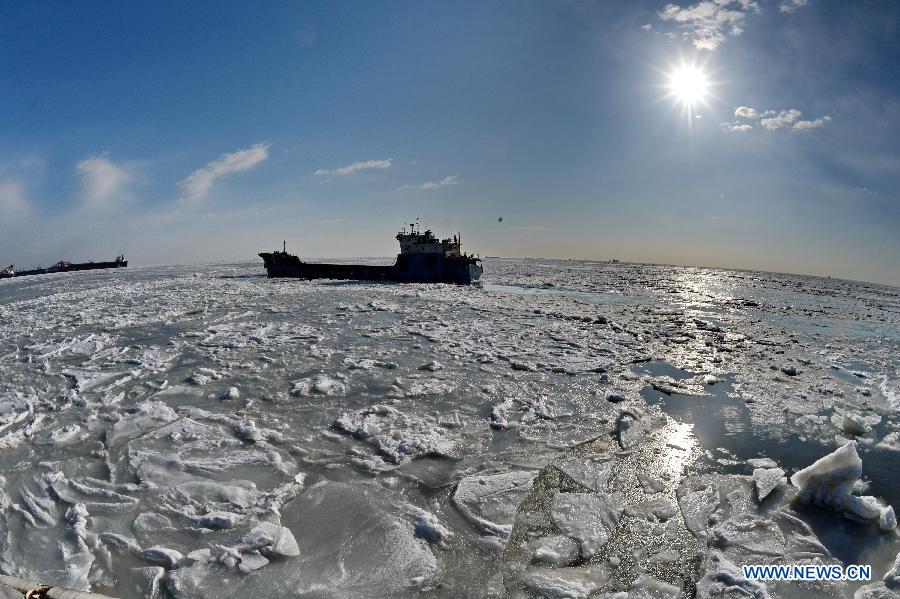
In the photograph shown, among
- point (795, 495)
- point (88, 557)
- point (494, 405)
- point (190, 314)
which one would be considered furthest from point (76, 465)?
point (190, 314)

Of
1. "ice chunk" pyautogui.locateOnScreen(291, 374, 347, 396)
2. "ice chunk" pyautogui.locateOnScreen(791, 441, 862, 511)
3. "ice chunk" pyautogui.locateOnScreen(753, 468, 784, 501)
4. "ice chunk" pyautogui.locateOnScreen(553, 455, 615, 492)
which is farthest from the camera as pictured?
"ice chunk" pyautogui.locateOnScreen(291, 374, 347, 396)

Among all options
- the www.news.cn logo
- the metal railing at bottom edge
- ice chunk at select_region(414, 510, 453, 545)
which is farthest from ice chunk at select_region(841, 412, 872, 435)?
the metal railing at bottom edge

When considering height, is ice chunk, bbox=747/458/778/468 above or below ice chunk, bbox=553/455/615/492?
below

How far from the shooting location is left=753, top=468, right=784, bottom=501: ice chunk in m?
4.12

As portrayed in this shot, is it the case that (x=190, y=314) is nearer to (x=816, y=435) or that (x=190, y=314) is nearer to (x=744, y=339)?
(x=816, y=435)

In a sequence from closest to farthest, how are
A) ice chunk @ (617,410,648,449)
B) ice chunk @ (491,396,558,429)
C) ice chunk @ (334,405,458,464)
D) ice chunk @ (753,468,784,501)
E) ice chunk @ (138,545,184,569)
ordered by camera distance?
1. ice chunk @ (138,545,184,569)
2. ice chunk @ (753,468,784,501)
3. ice chunk @ (334,405,458,464)
4. ice chunk @ (617,410,648,449)
5. ice chunk @ (491,396,558,429)

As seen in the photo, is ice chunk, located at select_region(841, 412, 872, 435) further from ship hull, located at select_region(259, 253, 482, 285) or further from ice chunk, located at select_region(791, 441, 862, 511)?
ship hull, located at select_region(259, 253, 482, 285)

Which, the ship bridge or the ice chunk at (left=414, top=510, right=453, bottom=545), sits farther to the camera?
the ship bridge

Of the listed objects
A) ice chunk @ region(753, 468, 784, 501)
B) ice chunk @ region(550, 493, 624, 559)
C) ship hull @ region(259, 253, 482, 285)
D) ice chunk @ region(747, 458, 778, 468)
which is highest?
ship hull @ region(259, 253, 482, 285)

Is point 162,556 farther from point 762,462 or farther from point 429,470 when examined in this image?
point 762,462

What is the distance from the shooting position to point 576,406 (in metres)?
6.45

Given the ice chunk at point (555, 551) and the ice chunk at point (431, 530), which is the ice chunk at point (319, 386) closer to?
the ice chunk at point (431, 530)

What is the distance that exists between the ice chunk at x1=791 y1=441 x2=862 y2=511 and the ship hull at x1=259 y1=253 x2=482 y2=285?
29523mm

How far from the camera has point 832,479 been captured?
13.1ft
